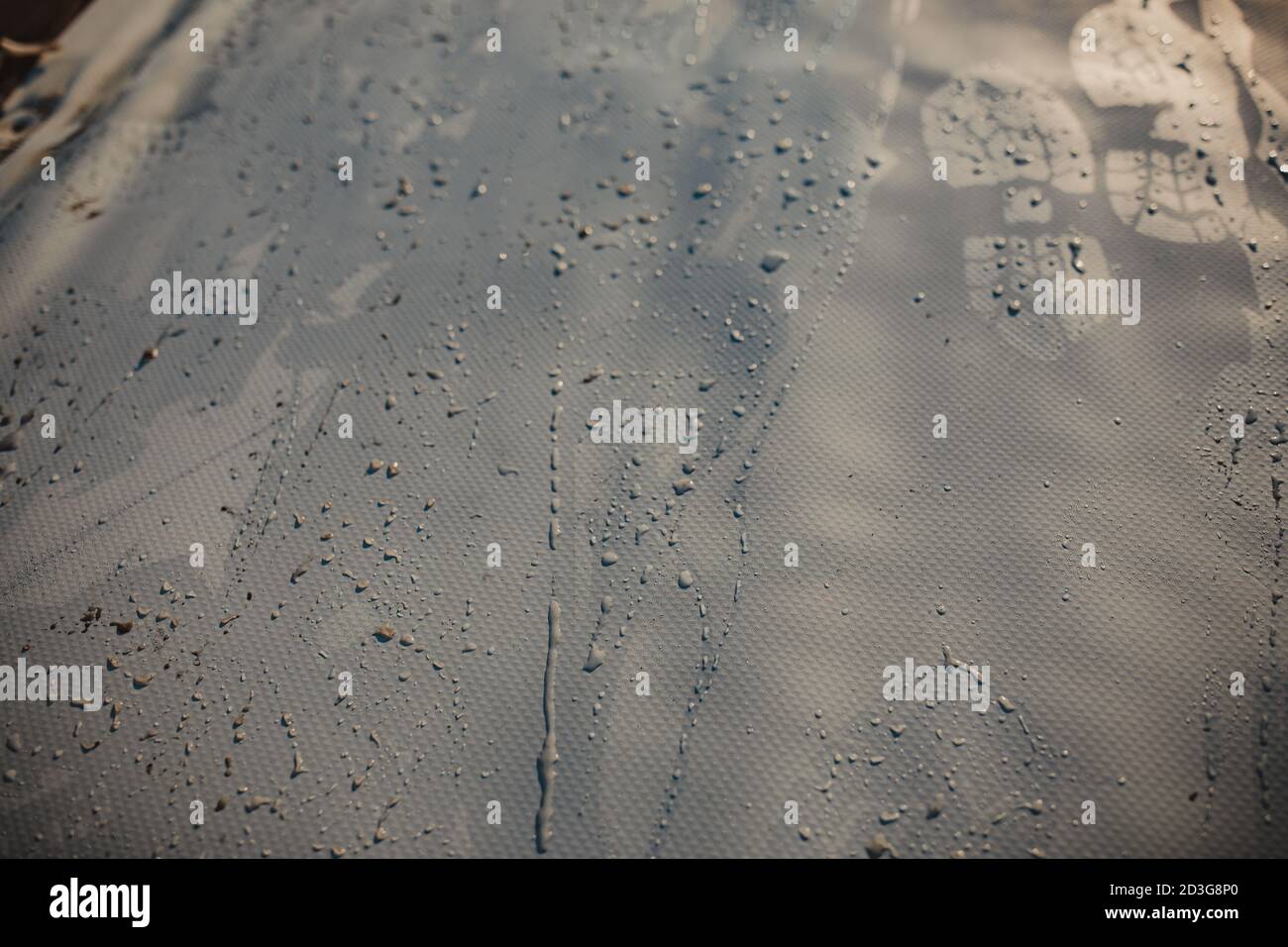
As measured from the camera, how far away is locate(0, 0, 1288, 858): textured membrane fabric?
888 mm

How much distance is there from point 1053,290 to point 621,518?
27.7 inches

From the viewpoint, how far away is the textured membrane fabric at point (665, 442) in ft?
2.91

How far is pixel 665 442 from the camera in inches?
40.8

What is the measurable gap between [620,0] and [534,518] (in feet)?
3.18

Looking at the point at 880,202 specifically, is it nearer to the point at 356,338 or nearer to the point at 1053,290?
the point at 1053,290

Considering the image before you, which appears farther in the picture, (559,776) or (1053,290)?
(1053,290)
